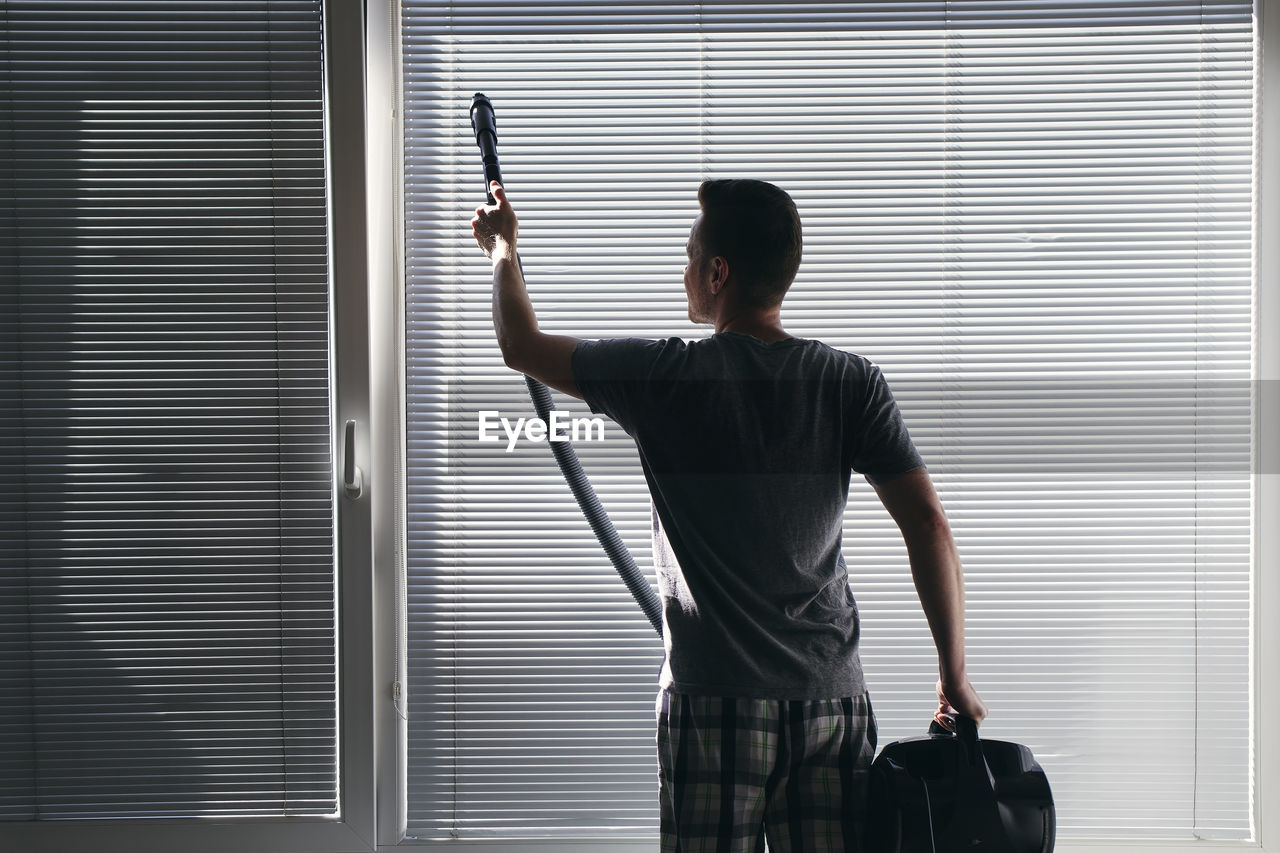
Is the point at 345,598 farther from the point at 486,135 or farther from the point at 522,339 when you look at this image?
the point at 486,135

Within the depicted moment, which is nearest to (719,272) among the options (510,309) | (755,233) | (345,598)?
(755,233)

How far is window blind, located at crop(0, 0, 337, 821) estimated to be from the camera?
53.3 inches

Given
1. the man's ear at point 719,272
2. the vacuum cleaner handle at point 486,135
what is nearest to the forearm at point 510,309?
the vacuum cleaner handle at point 486,135

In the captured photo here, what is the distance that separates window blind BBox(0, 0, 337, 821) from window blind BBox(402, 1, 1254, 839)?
206mm

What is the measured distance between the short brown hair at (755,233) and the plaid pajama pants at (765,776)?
22.0 inches

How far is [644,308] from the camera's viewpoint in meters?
1.38

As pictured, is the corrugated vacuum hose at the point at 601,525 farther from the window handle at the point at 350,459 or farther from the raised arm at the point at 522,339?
the window handle at the point at 350,459

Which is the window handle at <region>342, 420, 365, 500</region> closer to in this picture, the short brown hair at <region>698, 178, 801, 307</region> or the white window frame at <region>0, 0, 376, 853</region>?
the white window frame at <region>0, 0, 376, 853</region>

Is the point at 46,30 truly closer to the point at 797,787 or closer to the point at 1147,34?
the point at 797,787

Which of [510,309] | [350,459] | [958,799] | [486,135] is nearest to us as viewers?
[958,799]

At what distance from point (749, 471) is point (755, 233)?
12.7 inches

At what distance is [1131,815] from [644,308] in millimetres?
1284

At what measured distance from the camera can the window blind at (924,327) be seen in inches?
54.1

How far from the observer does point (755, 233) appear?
3.36 feet
